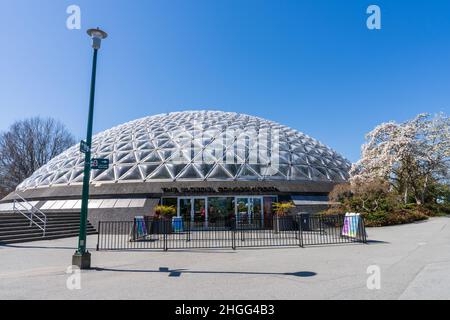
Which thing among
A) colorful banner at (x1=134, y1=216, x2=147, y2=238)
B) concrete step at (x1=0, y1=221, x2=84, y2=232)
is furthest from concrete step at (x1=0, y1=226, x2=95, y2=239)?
colorful banner at (x1=134, y1=216, x2=147, y2=238)

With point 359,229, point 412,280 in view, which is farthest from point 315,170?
point 412,280

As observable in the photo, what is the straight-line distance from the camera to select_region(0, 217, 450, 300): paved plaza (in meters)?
5.77

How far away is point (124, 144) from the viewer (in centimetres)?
2777

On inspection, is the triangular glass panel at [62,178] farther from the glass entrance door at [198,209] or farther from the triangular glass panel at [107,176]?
the glass entrance door at [198,209]

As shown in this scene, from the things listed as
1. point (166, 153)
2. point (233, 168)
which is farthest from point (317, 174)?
point (166, 153)

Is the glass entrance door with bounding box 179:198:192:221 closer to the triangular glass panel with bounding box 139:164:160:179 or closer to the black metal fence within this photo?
the black metal fence

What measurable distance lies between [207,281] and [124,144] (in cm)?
2322

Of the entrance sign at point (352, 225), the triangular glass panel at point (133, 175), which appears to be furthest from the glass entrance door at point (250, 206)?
the entrance sign at point (352, 225)

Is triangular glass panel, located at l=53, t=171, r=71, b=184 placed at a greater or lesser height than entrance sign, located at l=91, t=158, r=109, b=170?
greater

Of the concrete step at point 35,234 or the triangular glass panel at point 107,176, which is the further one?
the triangular glass panel at point 107,176

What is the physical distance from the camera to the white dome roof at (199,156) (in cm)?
2400

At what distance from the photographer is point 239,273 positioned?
25.0ft

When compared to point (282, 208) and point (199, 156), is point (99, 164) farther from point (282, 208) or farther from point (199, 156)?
point (199, 156)

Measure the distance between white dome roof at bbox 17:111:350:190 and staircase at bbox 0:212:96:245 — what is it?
442 cm
